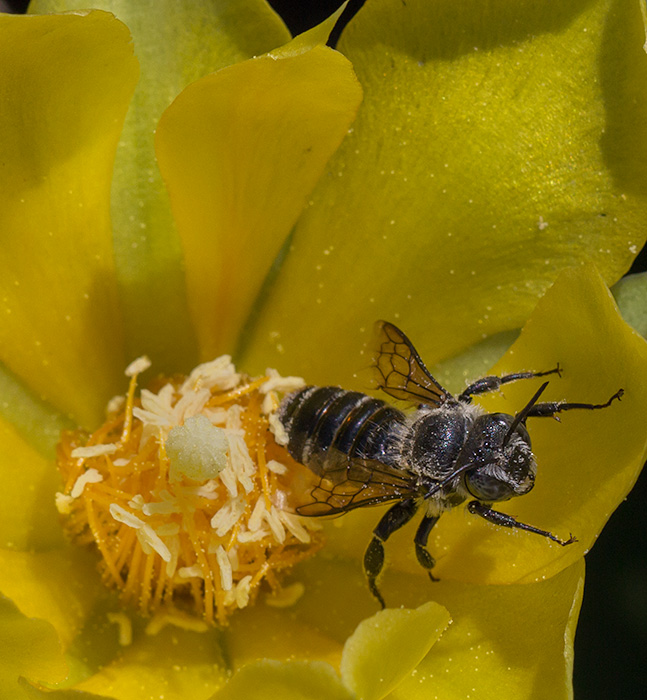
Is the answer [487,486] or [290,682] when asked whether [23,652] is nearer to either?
[290,682]

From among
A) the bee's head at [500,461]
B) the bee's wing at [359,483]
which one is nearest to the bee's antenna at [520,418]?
the bee's head at [500,461]

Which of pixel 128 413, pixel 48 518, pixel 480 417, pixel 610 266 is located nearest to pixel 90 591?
pixel 48 518

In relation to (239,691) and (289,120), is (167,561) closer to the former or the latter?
(239,691)

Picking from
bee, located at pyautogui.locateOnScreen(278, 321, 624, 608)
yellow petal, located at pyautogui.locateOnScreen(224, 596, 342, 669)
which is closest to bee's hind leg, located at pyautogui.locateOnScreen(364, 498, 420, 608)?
bee, located at pyautogui.locateOnScreen(278, 321, 624, 608)

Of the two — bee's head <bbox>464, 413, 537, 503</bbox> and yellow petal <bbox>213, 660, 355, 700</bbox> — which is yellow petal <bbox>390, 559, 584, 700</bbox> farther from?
yellow petal <bbox>213, 660, 355, 700</bbox>

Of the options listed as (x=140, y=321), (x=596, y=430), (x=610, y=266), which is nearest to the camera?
(x=596, y=430)

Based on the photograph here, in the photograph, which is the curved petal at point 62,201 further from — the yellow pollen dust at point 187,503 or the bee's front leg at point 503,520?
the bee's front leg at point 503,520
